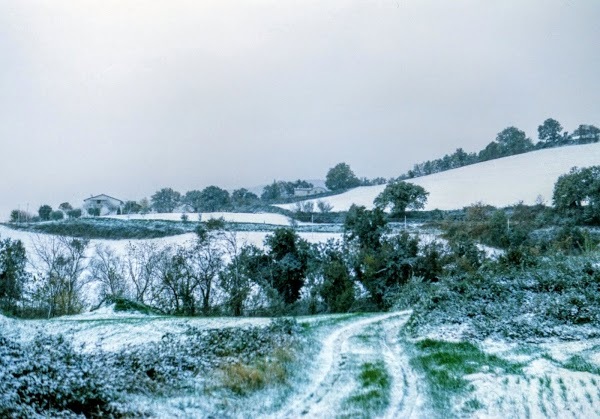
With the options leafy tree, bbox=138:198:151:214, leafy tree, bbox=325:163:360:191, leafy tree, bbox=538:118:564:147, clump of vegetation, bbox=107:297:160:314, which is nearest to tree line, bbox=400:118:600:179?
leafy tree, bbox=538:118:564:147

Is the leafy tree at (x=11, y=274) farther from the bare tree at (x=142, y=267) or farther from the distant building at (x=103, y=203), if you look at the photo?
the distant building at (x=103, y=203)

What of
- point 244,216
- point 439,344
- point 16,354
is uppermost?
point 244,216

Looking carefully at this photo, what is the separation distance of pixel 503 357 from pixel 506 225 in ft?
71.9

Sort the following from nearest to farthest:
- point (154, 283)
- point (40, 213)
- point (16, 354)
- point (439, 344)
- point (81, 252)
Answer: point (16, 354), point (439, 344), point (154, 283), point (81, 252), point (40, 213)

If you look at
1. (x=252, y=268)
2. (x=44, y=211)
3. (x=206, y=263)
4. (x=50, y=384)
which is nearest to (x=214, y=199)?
(x=44, y=211)

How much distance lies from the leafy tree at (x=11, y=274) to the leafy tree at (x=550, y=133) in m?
47.6

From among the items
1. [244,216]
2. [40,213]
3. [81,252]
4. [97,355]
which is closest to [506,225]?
→ [244,216]

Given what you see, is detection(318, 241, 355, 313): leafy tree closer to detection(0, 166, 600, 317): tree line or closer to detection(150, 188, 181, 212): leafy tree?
detection(0, 166, 600, 317): tree line

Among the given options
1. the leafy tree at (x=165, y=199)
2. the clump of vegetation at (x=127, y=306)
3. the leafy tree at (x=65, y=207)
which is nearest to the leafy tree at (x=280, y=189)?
the leafy tree at (x=165, y=199)

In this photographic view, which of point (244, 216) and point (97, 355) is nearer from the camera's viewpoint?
point (97, 355)

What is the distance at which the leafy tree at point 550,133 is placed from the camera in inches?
Answer: 2004

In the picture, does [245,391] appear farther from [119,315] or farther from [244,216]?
[244,216]

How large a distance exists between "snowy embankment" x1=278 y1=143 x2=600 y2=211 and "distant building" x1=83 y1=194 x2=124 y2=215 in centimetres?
1856

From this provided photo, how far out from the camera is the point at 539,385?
8.14 m
